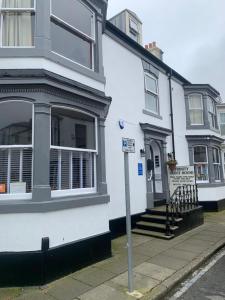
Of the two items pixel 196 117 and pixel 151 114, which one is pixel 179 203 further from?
pixel 196 117

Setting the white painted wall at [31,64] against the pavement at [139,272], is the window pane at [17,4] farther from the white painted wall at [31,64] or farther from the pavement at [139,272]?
the pavement at [139,272]

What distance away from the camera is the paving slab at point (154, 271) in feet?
17.1

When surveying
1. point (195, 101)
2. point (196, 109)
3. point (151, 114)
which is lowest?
point (151, 114)

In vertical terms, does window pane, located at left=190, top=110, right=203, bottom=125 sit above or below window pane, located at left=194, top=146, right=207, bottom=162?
above

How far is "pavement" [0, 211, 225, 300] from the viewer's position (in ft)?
14.7

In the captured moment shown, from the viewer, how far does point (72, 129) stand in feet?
20.6

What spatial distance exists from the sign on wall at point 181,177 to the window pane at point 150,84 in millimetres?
3455

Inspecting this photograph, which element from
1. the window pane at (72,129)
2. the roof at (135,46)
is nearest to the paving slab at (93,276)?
the window pane at (72,129)

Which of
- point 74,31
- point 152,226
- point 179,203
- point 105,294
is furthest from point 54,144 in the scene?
point 179,203

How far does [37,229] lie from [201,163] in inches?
419

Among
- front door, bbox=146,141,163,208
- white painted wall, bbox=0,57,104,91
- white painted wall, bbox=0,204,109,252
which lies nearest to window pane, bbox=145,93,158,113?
front door, bbox=146,141,163,208

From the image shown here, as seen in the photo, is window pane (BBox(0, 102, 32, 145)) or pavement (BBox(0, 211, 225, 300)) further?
window pane (BBox(0, 102, 32, 145))

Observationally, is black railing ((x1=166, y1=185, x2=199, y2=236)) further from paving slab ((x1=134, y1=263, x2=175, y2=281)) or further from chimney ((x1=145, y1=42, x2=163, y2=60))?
chimney ((x1=145, y1=42, x2=163, y2=60))

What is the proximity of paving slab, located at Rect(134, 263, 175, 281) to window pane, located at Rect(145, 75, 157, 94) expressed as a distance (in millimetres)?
7171
